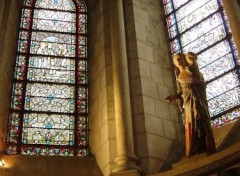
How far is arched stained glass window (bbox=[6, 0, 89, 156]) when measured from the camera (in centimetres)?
764

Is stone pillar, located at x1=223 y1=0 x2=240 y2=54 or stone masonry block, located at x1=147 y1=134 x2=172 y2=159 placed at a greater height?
stone pillar, located at x1=223 y1=0 x2=240 y2=54

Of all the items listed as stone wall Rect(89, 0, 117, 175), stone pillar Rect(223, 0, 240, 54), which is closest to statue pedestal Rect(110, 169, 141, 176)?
stone wall Rect(89, 0, 117, 175)

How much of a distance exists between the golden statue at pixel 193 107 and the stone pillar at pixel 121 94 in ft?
Result: 2.94

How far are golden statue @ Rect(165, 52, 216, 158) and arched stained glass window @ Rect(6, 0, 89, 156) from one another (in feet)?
7.21

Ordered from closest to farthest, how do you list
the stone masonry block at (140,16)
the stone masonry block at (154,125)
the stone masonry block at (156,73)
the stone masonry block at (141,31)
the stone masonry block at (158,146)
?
the stone masonry block at (158,146) → the stone masonry block at (154,125) → the stone masonry block at (156,73) → the stone masonry block at (141,31) → the stone masonry block at (140,16)

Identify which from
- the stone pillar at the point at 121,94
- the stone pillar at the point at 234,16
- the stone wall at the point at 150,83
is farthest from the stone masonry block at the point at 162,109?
the stone pillar at the point at 234,16

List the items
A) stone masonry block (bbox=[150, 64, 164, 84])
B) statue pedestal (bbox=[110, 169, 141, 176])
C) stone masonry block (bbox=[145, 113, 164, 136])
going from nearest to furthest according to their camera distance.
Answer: statue pedestal (bbox=[110, 169, 141, 176])
stone masonry block (bbox=[145, 113, 164, 136])
stone masonry block (bbox=[150, 64, 164, 84])

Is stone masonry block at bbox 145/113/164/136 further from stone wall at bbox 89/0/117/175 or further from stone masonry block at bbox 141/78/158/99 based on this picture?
stone wall at bbox 89/0/117/175

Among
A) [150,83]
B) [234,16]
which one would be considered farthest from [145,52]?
[234,16]

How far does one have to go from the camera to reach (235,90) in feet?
23.0

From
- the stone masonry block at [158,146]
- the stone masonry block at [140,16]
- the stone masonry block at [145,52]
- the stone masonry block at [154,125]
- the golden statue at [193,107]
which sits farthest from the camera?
the stone masonry block at [140,16]

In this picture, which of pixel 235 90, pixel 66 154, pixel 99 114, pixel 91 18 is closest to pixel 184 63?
pixel 235 90

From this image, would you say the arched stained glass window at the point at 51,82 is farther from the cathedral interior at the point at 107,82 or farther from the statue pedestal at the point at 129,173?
the statue pedestal at the point at 129,173

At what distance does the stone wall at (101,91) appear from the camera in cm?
710
